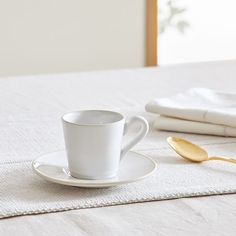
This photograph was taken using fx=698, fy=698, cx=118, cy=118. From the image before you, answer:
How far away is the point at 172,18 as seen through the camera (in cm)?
401

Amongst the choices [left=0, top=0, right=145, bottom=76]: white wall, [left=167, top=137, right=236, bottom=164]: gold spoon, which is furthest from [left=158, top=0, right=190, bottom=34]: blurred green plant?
[left=167, top=137, right=236, bottom=164]: gold spoon

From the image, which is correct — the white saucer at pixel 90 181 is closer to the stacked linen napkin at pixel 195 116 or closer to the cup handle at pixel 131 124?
the cup handle at pixel 131 124

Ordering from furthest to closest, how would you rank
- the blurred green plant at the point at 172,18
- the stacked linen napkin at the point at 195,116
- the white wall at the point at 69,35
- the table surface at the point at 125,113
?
1. the blurred green plant at the point at 172,18
2. the white wall at the point at 69,35
3. the stacked linen napkin at the point at 195,116
4. the table surface at the point at 125,113

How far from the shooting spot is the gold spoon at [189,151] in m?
1.15

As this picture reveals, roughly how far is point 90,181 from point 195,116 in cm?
40

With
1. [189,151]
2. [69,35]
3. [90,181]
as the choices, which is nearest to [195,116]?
[189,151]

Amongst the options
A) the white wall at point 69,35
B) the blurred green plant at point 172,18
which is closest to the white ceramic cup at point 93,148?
the white wall at point 69,35

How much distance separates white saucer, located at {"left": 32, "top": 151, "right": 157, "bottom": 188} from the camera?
994 mm

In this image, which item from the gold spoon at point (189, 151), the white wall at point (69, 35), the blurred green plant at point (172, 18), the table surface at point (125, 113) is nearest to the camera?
the table surface at point (125, 113)

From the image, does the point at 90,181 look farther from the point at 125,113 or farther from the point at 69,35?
the point at 69,35

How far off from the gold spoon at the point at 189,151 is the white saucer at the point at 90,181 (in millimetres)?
83

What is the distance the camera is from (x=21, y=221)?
0.90m

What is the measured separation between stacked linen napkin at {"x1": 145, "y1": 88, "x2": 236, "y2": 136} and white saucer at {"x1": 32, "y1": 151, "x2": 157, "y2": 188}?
232 mm

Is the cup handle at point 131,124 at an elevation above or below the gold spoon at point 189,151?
above
